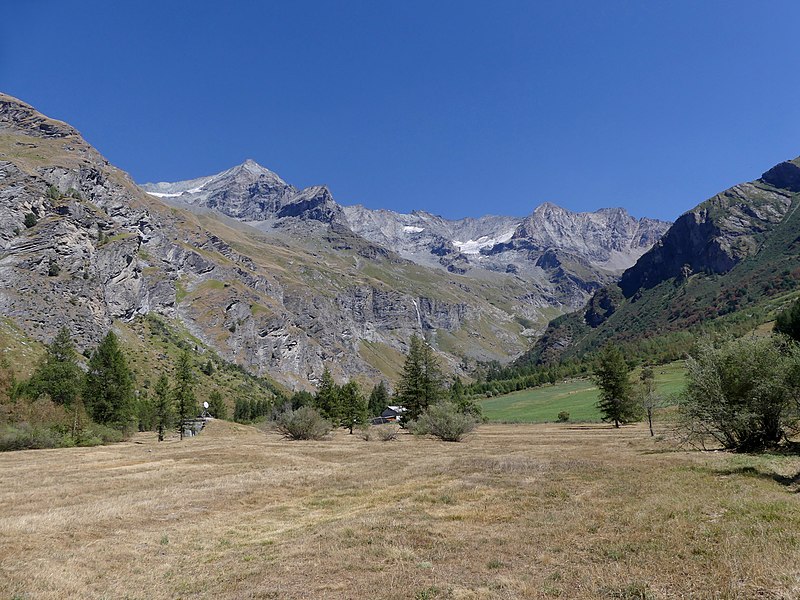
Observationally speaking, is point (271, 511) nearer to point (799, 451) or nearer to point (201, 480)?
point (201, 480)

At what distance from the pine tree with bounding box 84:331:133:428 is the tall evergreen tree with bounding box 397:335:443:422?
39954 millimetres

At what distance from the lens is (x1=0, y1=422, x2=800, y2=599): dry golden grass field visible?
9.61 meters

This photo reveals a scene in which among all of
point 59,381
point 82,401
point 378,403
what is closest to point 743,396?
point 82,401

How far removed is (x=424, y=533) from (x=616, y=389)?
61291 mm

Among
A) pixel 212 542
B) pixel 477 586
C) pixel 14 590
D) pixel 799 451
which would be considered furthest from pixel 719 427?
pixel 14 590

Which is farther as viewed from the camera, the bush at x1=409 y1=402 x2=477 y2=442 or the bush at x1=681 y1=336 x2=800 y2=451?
the bush at x1=409 y1=402 x2=477 y2=442

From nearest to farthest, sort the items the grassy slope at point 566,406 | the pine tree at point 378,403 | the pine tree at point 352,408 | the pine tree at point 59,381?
the pine tree at point 59,381, the pine tree at point 352,408, the grassy slope at point 566,406, the pine tree at point 378,403

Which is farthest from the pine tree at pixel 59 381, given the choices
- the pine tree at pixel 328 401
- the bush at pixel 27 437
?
the pine tree at pixel 328 401

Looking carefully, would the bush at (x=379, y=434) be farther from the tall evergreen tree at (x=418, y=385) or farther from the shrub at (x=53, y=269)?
the shrub at (x=53, y=269)

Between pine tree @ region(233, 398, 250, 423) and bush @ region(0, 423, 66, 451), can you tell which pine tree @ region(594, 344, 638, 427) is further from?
pine tree @ region(233, 398, 250, 423)

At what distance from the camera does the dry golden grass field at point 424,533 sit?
→ 9613 millimetres

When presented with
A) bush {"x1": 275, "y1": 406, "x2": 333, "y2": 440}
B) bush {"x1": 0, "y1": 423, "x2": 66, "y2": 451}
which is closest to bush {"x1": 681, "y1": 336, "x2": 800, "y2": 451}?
bush {"x1": 275, "y1": 406, "x2": 333, "y2": 440}

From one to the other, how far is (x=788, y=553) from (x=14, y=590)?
1618 centimetres

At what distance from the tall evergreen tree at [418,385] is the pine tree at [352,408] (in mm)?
17461
